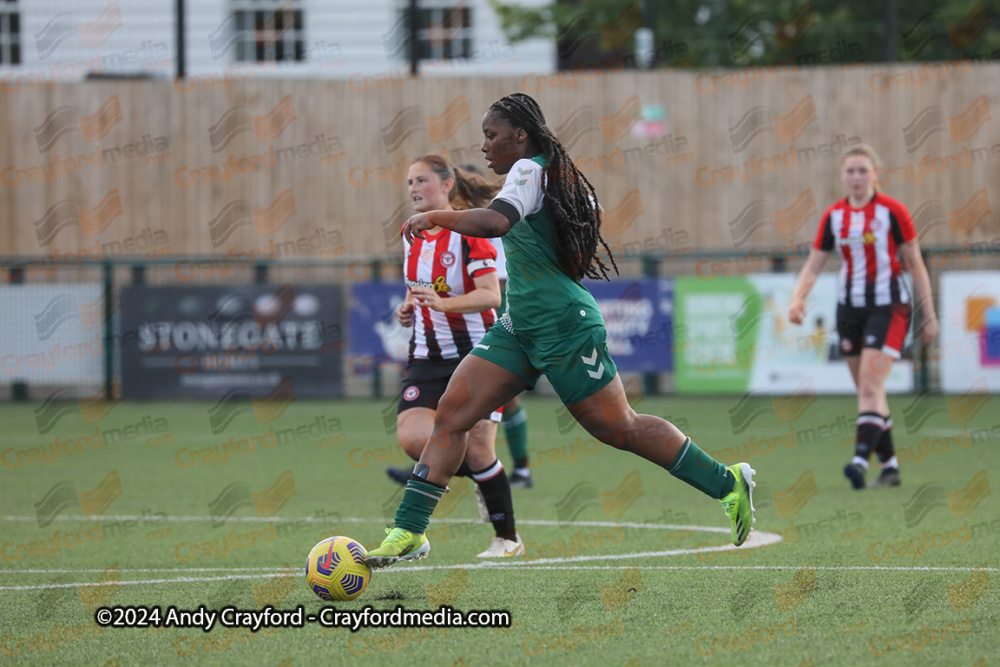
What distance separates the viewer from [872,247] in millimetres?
9648

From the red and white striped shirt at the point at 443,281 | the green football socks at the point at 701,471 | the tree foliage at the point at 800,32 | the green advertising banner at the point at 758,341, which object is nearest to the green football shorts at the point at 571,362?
the green football socks at the point at 701,471

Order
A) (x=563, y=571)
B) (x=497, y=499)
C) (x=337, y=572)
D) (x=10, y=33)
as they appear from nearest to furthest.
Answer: (x=337, y=572) < (x=563, y=571) < (x=497, y=499) < (x=10, y=33)

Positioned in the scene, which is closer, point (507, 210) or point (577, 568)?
point (507, 210)

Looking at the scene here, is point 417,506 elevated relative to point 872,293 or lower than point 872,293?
lower

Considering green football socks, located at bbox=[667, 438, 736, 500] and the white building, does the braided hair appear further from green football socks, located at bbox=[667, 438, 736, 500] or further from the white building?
the white building

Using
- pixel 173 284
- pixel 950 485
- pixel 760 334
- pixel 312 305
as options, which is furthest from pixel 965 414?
pixel 173 284

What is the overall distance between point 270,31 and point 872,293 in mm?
16806

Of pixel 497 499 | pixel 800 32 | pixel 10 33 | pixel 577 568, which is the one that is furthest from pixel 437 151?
pixel 577 568

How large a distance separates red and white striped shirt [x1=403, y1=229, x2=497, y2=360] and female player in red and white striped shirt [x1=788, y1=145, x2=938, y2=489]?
315cm

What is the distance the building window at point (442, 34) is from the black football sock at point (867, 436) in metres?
15.8

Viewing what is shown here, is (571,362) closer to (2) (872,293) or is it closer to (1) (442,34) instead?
(2) (872,293)

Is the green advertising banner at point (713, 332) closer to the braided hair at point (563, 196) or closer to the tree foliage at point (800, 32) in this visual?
the tree foliage at point (800, 32)

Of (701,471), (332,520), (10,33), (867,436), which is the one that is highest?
(10,33)

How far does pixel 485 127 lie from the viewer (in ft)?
17.8
